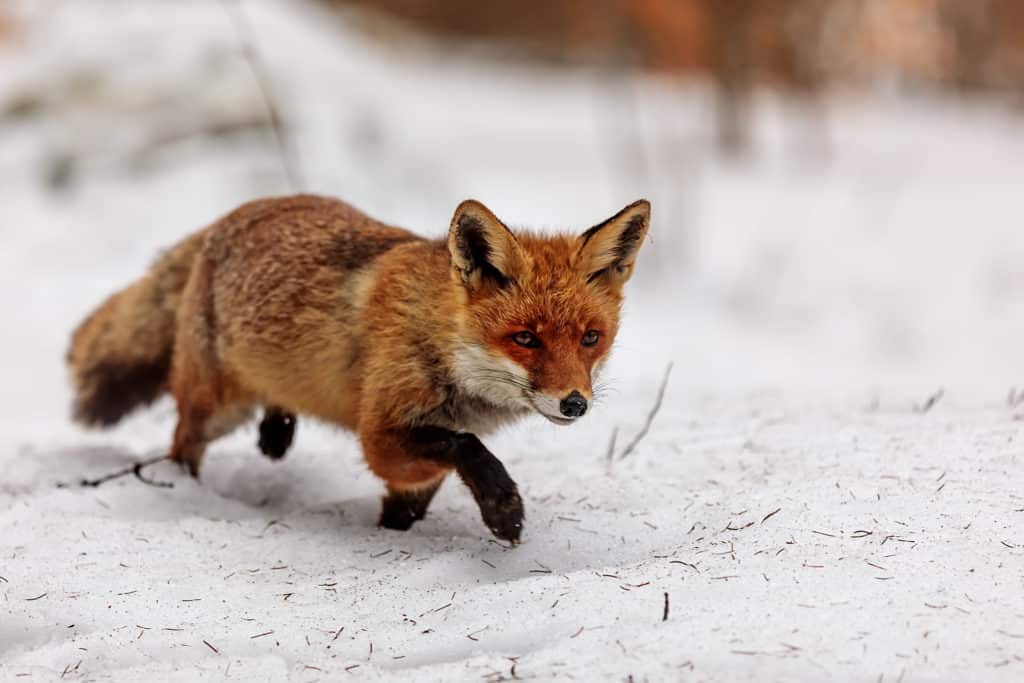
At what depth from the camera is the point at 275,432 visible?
4605 mm

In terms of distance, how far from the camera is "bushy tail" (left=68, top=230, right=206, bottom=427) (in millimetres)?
4891

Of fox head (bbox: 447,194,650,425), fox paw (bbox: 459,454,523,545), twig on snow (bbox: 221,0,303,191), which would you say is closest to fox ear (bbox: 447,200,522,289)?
fox head (bbox: 447,194,650,425)

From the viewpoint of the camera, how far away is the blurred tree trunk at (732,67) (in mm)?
16734

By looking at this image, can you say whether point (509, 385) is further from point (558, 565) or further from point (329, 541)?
point (329, 541)

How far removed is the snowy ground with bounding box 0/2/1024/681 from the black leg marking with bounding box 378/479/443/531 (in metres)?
0.09

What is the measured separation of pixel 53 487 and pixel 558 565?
87.6 inches

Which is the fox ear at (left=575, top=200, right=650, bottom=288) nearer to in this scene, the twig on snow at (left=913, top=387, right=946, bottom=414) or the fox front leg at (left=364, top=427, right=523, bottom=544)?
the fox front leg at (left=364, top=427, right=523, bottom=544)

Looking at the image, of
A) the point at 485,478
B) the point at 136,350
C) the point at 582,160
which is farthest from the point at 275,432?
the point at 582,160

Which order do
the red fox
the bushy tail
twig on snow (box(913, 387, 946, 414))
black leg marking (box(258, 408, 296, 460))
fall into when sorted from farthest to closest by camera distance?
the bushy tail
black leg marking (box(258, 408, 296, 460))
twig on snow (box(913, 387, 946, 414))
the red fox

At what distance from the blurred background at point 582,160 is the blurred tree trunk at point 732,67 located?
0.17 ft

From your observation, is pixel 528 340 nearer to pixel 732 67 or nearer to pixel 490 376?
pixel 490 376

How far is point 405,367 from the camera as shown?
12.0 feet

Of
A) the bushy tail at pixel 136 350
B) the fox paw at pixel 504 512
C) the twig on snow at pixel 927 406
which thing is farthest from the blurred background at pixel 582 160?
the fox paw at pixel 504 512

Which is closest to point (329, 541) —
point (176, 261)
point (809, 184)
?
point (176, 261)
